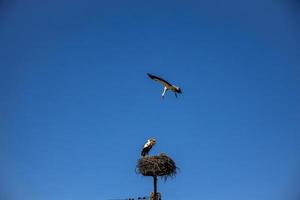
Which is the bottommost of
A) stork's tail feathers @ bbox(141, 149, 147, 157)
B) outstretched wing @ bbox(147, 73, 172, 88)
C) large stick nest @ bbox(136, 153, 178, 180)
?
large stick nest @ bbox(136, 153, 178, 180)

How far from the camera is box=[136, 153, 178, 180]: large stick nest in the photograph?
136 ft

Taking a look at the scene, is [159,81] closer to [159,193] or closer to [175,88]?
[175,88]

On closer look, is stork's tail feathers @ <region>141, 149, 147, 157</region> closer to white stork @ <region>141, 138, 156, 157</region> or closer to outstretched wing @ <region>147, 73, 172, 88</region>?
white stork @ <region>141, 138, 156, 157</region>

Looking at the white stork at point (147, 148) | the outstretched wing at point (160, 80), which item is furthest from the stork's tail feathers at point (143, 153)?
the outstretched wing at point (160, 80)

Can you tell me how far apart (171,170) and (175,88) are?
4971 mm

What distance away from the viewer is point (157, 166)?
4138 cm

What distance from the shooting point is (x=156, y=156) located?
4181 cm

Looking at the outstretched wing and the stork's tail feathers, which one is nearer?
the outstretched wing

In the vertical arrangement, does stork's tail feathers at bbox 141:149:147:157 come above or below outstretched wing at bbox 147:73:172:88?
below

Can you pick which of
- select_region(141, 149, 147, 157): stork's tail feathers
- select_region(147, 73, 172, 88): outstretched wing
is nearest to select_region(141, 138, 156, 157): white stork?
→ select_region(141, 149, 147, 157): stork's tail feathers

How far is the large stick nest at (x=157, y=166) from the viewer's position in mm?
41438

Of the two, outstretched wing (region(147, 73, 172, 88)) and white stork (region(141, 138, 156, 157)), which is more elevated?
outstretched wing (region(147, 73, 172, 88))

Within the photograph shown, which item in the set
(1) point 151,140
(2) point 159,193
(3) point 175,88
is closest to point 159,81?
(3) point 175,88

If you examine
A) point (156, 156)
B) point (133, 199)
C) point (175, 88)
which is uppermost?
point (175, 88)
